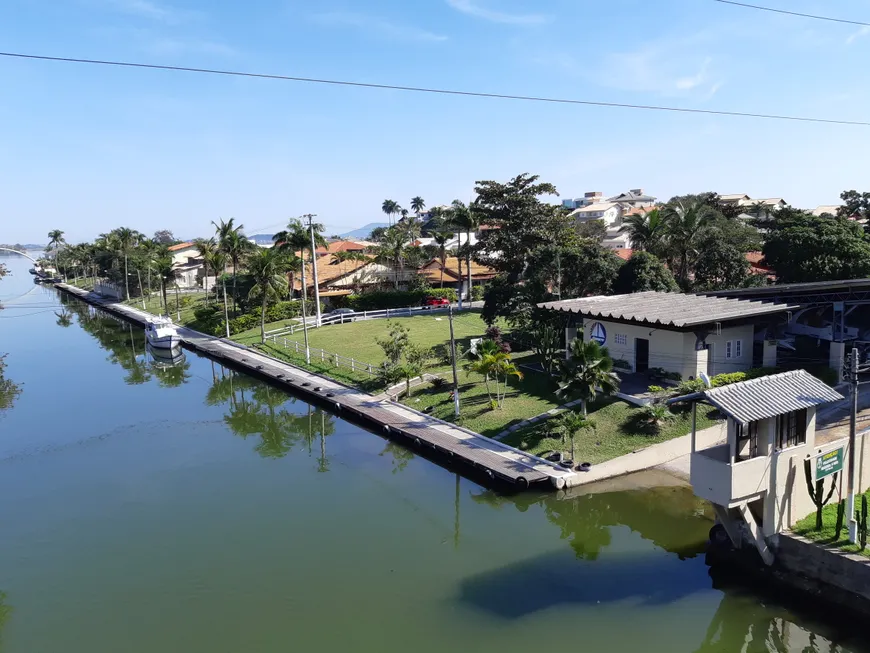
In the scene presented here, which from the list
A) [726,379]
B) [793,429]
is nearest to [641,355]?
[726,379]

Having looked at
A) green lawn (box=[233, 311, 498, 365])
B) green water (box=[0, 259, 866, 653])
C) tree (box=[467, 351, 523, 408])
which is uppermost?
tree (box=[467, 351, 523, 408])

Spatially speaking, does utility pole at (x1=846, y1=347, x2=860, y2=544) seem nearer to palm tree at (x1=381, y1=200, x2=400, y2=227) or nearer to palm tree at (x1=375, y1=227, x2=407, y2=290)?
palm tree at (x1=375, y1=227, x2=407, y2=290)

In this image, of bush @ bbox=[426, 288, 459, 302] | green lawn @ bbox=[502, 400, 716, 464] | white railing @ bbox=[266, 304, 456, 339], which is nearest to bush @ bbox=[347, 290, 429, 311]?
bush @ bbox=[426, 288, 459, 302]

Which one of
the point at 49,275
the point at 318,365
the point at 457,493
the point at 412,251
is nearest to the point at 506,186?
the point at 412,251

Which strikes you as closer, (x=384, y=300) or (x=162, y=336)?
(x=162, y=336)

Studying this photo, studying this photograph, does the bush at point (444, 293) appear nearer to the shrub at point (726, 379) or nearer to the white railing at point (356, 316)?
the white railing at point (356, 316)

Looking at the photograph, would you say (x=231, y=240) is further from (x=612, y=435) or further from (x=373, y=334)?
(x=612, y=435)
